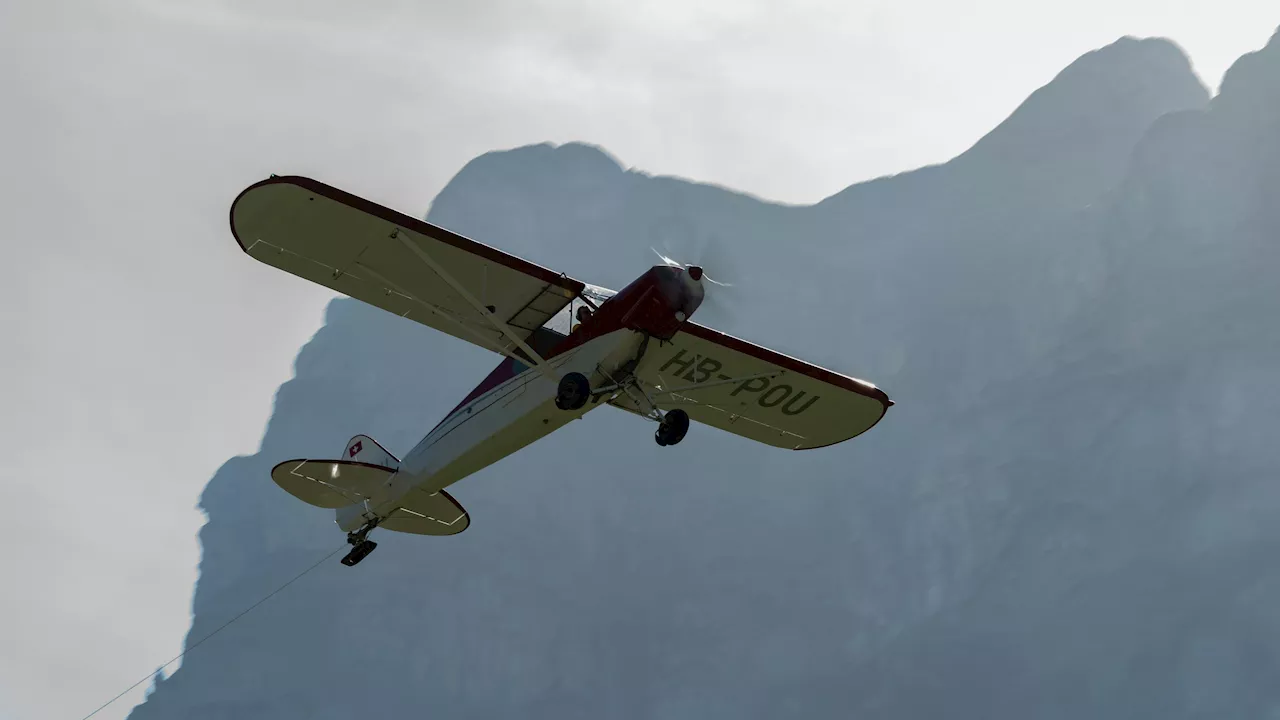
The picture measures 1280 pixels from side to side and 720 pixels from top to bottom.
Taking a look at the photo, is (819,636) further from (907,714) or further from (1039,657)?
(1039,657)

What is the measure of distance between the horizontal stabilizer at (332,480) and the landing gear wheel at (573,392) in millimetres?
6043

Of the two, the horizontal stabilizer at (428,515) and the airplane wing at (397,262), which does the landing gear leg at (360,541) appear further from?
the airplane wing at (397,262)

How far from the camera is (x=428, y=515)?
2331 cm

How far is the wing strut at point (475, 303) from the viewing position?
1898 centimetres

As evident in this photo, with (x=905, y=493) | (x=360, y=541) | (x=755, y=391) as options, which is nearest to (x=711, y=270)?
(x=755, y=391)

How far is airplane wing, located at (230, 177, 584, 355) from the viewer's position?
18.6 metres

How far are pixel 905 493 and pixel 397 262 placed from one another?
73783 mm

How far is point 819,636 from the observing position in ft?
279

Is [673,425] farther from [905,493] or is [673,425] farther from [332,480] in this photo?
[905,493]

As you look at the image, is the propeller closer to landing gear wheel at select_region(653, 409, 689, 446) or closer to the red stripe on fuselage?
the red stripe on fuselage

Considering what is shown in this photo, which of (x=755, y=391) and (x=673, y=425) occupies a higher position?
(x=755, y=391)

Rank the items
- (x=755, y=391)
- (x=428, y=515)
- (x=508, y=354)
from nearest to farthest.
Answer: (x=508, y=354) < (x=755, y=391) < (x=428, y=515)

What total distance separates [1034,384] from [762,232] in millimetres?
33672

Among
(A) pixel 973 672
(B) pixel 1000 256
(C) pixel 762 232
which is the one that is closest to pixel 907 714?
(A) pixel 973 672
